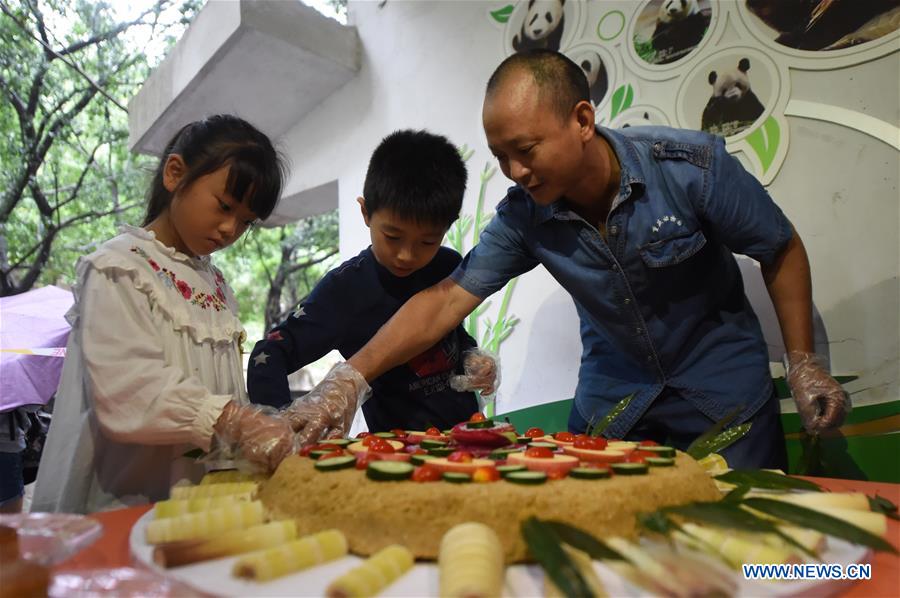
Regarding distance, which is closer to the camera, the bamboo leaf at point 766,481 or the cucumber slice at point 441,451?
the bamboo leaf at point 766,481

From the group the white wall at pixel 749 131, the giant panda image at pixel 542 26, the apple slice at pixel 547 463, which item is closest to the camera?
the apple slice at pixel 547 463

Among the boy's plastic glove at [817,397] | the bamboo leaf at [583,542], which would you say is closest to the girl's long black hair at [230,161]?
the bamboo leaf at [583,542]

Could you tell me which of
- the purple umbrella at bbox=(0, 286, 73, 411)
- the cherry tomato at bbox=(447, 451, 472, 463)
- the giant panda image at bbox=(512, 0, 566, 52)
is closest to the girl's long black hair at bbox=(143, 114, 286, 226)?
the cherry tomato at bbox=(447, 451, 472, 463)

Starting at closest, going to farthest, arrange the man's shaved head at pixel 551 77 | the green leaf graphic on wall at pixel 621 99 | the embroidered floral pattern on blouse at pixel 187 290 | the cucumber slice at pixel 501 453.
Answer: the cucumber slice at pixel 501 453 < the embroidered floral pattern on blouse at pixel 187 290 < the man's shaved head at pixel 551 77 < the green leaf graphic on wall at pixel 621 99

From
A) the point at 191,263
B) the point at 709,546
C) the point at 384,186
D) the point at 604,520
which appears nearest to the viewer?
the point at 709,546

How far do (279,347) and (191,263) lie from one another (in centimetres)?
38

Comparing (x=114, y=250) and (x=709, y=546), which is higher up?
(x=114, y=250)

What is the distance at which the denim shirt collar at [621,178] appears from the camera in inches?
71.4

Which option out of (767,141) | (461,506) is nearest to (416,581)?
(461,506)

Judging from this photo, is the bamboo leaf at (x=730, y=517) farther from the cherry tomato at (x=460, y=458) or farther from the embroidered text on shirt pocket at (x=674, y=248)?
the embroidered text on shirt pocket at (x=674, y=248)

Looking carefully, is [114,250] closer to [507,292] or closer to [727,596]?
[727,596]

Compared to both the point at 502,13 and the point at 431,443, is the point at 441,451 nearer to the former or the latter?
the point at 431,443

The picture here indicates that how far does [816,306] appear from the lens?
2.29 m

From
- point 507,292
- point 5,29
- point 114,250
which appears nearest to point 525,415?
point 507,292
